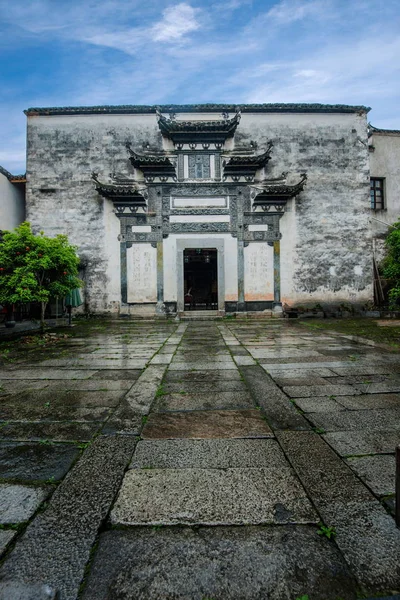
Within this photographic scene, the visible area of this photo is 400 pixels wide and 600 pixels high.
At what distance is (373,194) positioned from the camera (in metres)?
14.6

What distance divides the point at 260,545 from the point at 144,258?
12.0 meters

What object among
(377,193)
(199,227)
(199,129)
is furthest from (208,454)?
Result: (377,193)

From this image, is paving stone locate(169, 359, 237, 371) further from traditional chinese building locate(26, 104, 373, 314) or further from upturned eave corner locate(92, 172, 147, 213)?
upturned eave corner locate(92, 172, 147, 213)

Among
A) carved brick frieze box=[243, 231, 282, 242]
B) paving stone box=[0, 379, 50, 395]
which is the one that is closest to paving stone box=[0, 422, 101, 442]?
paving stone box=[0, 379, 50, 395]

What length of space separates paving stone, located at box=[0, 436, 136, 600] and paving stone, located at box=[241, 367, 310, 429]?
1.24 m

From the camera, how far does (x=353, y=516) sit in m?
1.38

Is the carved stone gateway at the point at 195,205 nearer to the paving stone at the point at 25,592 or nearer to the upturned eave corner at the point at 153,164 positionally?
the upturned eave corner at the point at 153,164

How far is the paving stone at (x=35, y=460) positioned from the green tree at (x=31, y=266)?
5.50 metres

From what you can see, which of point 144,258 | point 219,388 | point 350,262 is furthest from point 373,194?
point 219,388

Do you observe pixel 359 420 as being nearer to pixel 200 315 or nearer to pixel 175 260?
pixel 200 315

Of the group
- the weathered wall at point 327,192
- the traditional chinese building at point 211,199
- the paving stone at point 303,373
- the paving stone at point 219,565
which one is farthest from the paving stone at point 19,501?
the weathered wall at point 327,192

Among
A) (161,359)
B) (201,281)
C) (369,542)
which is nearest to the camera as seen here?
(369,542)

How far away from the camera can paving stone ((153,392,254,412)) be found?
2758 mm

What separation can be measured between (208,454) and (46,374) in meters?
2.94
